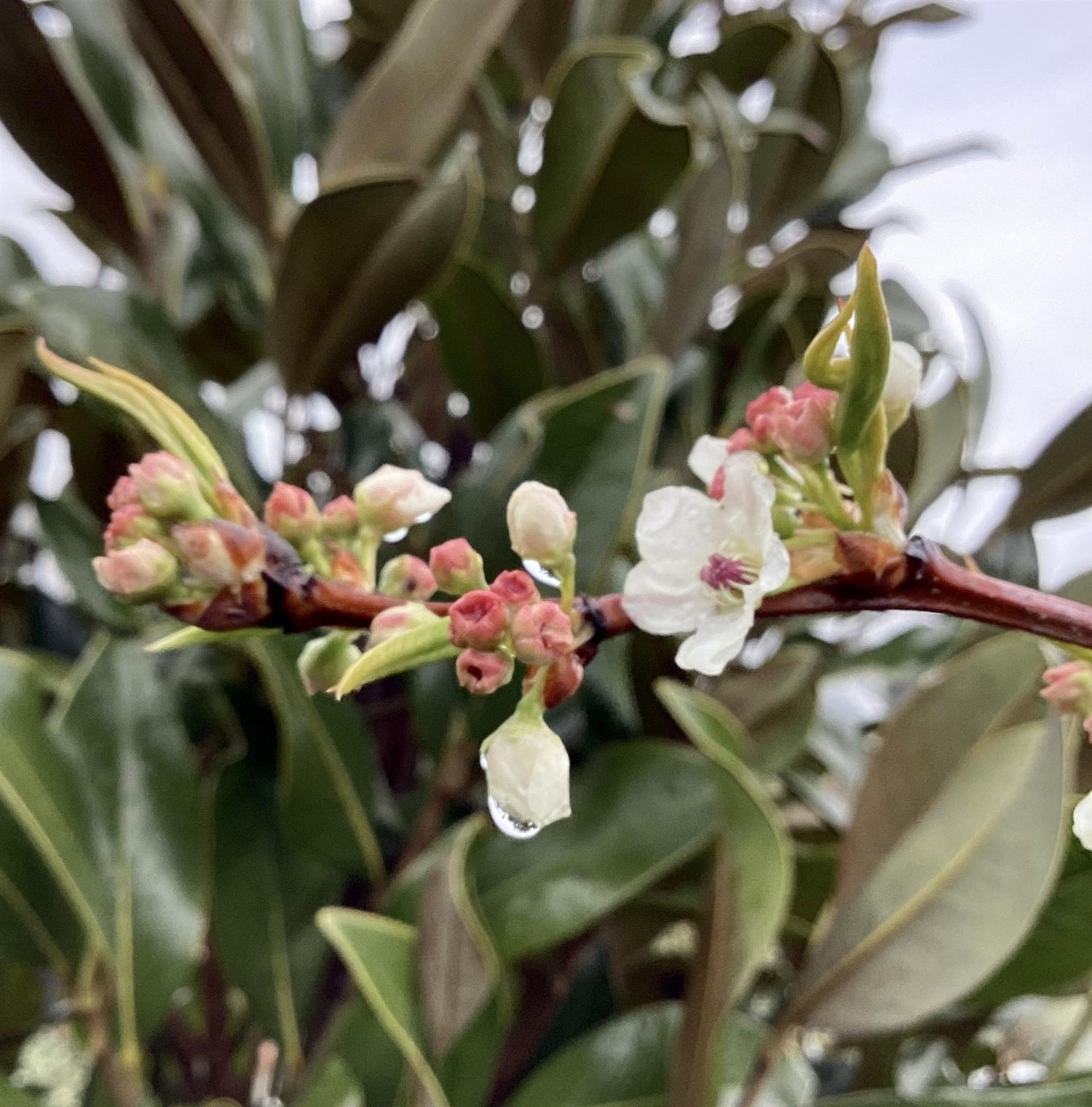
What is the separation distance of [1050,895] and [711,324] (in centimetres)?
42

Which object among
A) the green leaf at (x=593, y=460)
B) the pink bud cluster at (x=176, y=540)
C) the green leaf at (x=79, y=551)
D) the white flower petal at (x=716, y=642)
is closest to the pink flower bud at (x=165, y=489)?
the pink bud cluster at (x=176, y=540)

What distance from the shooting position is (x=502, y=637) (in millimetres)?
186

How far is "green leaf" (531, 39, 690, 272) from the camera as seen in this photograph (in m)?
0.55

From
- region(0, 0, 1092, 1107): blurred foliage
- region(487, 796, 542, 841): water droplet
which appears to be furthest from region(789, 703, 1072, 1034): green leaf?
region(487, 796, 542, 841): water droplet

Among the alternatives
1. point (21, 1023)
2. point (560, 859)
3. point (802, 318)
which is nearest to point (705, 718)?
point (560, 859)

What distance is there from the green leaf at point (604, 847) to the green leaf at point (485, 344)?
22 centimetres

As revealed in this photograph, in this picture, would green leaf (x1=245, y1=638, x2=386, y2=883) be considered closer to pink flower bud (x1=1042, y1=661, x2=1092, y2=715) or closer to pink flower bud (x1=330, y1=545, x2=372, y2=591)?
pink flower bud (x1=330, y1=545, x2=372, y2=591)

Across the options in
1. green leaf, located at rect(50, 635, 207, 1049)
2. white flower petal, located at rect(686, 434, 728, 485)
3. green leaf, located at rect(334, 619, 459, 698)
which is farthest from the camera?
green leaf, located at rect(50, 635, 207, 1049)

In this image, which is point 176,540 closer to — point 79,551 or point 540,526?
point 540,526

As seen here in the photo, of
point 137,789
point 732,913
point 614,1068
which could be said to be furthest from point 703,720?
point 137,789

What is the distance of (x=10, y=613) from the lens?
68 centimetres

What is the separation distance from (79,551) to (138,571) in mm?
403

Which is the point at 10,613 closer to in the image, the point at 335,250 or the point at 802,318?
the point at 335,250

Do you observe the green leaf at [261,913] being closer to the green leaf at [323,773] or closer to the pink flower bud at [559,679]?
the green leaf at [323,773]
